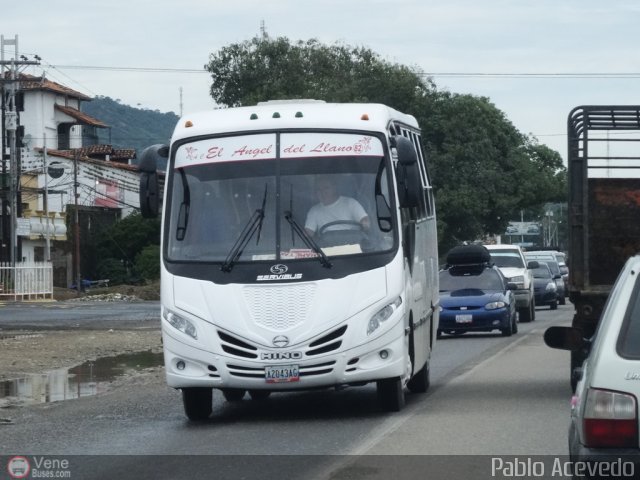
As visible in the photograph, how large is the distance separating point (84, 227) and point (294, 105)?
80.3 m

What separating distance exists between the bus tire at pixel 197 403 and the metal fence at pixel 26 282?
4703cm

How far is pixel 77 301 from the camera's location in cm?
5756

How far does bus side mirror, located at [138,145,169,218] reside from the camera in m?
13.9

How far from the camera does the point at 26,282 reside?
60.9 m

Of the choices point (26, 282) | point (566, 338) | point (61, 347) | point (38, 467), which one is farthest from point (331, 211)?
point (26, 282)

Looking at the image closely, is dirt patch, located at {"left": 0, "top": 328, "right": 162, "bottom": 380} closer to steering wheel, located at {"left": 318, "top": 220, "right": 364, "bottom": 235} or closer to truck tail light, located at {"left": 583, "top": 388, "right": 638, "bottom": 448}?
steering wheel, located at {"left": 318, "top": 220, "right": 364, "bottom": 235}

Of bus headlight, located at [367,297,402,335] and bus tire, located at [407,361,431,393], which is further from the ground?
bus headlight, located at [367,297,402,335]

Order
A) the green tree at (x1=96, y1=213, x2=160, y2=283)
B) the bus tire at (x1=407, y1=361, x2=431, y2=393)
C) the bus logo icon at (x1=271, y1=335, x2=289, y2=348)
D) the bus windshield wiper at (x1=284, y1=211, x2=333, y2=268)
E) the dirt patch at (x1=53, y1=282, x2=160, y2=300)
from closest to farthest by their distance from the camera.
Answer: the bus logo icon at (x1=271, y1=335, x2=289, y2=348) < the bus windshield wiper at (x1=284, y1=211, x2=333, y2=268) < the bus tire at (x1=407, y1=361, x2=431, y2=393) < the dirt patch at (x1=53, y1=282, x2=160, y2=300) < the green tree at (x1=96, y1=213, x2=160, y2=283)

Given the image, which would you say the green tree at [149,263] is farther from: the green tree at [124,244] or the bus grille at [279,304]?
the bus grille at [279,304]

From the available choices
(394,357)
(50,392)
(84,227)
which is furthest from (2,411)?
(84,227)

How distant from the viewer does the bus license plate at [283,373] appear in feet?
42.2

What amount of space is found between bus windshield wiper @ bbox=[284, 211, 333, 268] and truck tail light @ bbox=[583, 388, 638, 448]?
7054mm

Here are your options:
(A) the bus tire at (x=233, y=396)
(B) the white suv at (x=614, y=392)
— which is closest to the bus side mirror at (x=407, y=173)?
(A) the bus tire at (x=233, y=396)

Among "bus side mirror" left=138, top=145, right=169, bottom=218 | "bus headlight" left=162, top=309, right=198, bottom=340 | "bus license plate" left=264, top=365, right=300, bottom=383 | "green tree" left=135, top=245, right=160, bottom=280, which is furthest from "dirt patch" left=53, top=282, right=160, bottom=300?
"bus license plate" left=264, top=365, right=300, bottom=383
